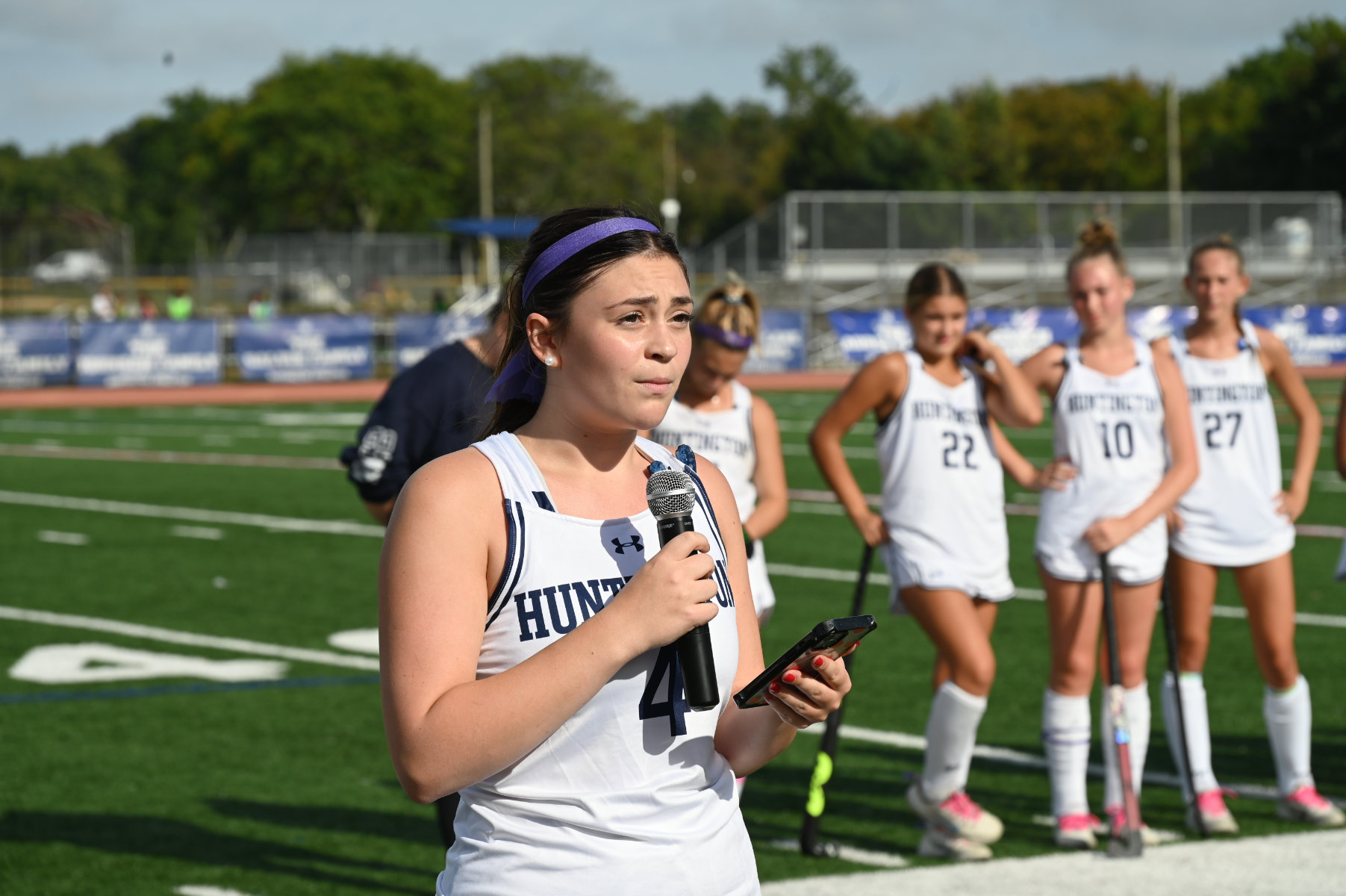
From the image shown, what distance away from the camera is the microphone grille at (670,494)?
2.35 meters

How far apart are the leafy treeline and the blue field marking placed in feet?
224

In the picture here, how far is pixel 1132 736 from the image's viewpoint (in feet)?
19.6

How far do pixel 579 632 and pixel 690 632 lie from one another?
17cm

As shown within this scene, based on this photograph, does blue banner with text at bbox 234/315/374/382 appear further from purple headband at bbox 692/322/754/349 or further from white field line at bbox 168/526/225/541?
purple headband at bbox 692/322/754/349

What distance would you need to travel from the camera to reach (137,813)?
21.3ft

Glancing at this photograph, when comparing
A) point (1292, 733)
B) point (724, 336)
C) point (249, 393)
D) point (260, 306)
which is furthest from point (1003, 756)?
point (260, 306)

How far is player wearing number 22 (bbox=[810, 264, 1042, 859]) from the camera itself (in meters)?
5.75

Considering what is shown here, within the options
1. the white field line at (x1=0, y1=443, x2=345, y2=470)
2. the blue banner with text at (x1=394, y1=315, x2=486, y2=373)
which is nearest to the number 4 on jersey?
the white field line at (x1=0, y1=443, x2=345, y2=470)

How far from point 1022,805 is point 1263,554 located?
56.1 inches

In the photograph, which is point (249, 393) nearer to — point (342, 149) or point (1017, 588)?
point (1017, 588)

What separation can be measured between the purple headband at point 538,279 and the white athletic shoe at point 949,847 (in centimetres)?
368

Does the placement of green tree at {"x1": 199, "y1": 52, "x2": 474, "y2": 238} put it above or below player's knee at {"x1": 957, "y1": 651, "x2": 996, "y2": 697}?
above

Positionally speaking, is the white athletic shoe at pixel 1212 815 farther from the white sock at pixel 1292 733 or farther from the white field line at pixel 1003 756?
the white field line at pixel 1003 756

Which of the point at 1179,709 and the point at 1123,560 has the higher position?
the point at 1123,560
